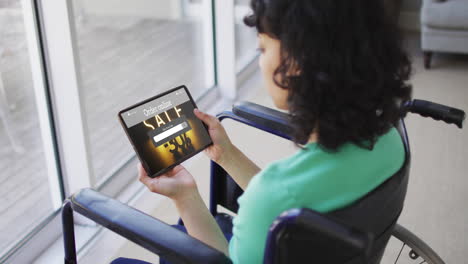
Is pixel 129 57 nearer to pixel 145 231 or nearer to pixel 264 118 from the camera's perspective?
pixel 264 118

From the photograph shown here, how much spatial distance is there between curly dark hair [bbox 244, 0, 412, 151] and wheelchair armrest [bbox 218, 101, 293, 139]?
0.36 metres

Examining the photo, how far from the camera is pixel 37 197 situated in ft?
6.00

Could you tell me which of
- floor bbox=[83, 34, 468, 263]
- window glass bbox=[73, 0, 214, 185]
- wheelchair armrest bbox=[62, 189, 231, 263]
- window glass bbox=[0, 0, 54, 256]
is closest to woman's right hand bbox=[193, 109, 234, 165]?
wheelchair armrest bbox=[62, 189, 231, 263]

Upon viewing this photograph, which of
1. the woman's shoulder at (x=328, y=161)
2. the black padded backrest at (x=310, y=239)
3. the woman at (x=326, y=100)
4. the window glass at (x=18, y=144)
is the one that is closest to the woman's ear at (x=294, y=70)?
the woman at (x=326, y=100)

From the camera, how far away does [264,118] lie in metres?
1.19

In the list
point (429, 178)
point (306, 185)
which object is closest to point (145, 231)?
point (306, 185)

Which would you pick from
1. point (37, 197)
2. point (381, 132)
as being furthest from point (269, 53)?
point (37, 197)

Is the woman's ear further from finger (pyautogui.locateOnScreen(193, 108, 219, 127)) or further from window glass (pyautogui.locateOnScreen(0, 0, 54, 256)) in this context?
window glass (pyautogui.locateOnScreen(0, 0, 54, 256))

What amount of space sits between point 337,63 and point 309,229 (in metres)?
0.24

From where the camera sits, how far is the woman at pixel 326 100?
2.35 ft

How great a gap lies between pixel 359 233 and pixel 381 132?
Answer: 22 centimetres

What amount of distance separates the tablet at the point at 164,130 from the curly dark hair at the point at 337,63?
1.20 feet

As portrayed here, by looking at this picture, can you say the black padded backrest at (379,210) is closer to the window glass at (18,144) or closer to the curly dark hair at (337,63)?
the curly dark hair at (337,63)

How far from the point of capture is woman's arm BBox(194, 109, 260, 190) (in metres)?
1.14
